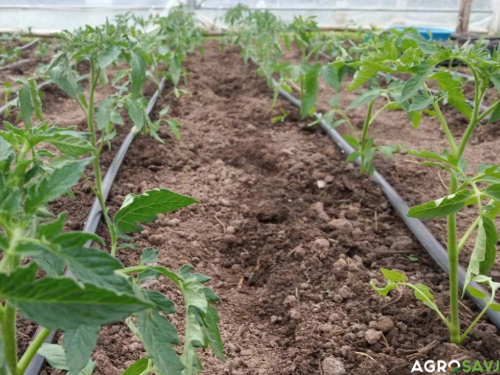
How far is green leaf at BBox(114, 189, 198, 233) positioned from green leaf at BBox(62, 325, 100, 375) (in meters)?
0.23

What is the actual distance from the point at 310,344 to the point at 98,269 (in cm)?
96

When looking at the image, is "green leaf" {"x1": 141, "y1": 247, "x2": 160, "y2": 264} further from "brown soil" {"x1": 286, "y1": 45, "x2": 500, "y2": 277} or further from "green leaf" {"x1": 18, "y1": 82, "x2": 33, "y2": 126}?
"brown soil" {"x1": 286, "y1": 45, "x2": 500, "y2": 277}

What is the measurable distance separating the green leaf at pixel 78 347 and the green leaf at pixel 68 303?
16cm

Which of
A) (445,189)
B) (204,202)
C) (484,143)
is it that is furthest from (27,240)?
(484,143)

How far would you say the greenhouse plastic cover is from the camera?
7277mm

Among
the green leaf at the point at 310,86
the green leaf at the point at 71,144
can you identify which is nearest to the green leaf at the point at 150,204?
the green leaf at the point at 71,144

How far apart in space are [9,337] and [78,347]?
0.31 ft

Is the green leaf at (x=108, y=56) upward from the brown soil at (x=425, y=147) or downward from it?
upward

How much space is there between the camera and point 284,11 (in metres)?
8.12

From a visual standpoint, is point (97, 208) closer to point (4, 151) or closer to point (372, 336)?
point (372, 336)

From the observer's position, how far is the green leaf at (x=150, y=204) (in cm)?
90

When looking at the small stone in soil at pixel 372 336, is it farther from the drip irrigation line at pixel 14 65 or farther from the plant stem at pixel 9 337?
the drip irrigation line at pixel 14 65

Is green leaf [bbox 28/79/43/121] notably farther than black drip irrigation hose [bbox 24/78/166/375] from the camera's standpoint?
Yes

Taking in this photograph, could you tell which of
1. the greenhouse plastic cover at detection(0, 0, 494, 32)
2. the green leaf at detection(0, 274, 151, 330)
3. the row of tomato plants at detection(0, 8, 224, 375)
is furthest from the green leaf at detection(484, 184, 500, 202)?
the greenhouse plastic cover at detection(0, 0, 494, 32)
